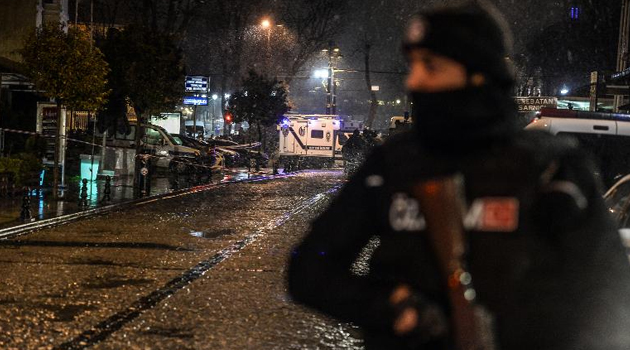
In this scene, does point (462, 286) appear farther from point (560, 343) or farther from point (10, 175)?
point (10, 175)

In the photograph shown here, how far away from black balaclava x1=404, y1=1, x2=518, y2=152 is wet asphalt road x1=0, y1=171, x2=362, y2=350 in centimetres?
461

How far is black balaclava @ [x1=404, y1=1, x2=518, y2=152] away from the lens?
1.97 metres

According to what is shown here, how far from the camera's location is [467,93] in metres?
2.00

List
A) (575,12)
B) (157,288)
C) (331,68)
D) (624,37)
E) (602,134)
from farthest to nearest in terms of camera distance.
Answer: (575,12), (331,68), (624,37), (602,134), (157,288)

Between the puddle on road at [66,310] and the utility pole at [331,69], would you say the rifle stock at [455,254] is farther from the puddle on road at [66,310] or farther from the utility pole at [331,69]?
the utility pole at [331,69]

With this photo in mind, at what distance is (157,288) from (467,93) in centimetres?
711

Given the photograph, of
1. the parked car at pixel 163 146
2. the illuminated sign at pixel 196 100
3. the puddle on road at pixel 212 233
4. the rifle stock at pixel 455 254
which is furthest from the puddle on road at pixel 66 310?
the illuminated sign at pixel 196 100

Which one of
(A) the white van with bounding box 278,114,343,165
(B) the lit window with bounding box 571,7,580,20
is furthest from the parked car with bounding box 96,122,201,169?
(B) the lit window with bounding box 571,7,580,20

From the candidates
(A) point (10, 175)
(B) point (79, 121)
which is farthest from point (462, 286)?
(B) point (79, 121)

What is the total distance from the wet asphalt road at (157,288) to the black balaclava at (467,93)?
4.61 metres

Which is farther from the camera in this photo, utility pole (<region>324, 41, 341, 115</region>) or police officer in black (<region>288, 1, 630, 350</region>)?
utility pole (<region>324, 41, 341, 115</region>)

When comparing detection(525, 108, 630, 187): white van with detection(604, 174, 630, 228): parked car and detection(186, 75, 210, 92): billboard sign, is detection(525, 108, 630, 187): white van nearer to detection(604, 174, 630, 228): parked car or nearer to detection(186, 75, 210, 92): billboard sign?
detection(604, 174, 630, 228): parked car

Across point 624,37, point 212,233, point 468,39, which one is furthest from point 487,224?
point 624,37

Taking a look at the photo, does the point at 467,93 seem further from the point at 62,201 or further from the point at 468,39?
the point at 62,201
